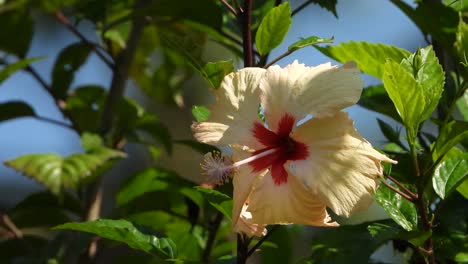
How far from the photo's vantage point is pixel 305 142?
973 mm

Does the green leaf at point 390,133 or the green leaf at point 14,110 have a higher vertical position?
the green leaf at point 390,133

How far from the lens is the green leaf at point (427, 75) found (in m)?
1.00

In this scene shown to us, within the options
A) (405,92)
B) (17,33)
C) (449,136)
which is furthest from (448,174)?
(17,33)

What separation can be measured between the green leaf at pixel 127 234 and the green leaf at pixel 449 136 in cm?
40

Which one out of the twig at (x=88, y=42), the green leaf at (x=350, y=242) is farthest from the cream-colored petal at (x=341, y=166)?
the twig at (x=88, y=42)

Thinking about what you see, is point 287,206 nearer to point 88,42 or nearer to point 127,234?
point 127,234

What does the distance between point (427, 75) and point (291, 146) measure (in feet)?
0.65

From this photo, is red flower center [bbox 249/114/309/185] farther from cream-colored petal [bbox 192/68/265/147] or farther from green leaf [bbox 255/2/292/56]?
green leaf [bbox 255/2/292/56]

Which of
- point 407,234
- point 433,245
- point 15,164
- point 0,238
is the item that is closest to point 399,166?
point 433,245

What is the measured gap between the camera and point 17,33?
7.09ft

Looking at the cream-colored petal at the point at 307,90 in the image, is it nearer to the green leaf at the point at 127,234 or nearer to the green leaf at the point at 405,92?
the green leaf at the point at 405,92

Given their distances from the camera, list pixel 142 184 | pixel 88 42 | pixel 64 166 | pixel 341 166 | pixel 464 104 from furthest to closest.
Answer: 1. pixel 88 42
2. pixel 142 184
3. pixel 64 166
4. pixel 464 104
5. pixel 341 166

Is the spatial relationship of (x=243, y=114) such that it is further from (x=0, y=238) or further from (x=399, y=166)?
(x=0, y=238)

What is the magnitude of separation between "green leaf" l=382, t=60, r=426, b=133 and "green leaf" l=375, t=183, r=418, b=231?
115 millimetres
